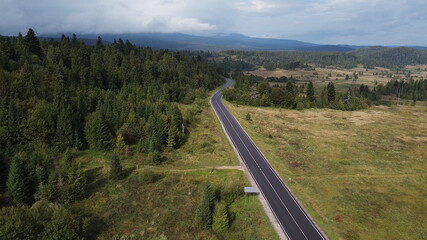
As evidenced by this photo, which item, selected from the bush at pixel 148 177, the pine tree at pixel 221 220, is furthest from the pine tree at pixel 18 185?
the pine tree at pixel 221 220

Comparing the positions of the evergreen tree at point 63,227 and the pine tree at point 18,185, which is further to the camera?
the pine tree at point 18,185

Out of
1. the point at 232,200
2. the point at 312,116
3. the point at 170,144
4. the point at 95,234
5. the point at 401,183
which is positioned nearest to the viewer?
the point at 95,234

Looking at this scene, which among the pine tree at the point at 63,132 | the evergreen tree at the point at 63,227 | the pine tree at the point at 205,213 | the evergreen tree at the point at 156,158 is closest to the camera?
the evergreen tree at the point at 63,227

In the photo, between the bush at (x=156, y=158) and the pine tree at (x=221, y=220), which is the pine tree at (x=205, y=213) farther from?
the bush at (x=156, y=158)

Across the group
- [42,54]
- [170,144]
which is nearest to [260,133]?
[170,144]

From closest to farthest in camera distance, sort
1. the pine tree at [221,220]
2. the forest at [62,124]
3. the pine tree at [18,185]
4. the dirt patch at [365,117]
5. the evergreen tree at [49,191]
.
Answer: the forest at [62,124], the pine tree at [221,220], the pine tree at [18,185], the evergreen tree at [49,191], the dirt patch at [365,117]

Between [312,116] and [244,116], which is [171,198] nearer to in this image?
[244,116]

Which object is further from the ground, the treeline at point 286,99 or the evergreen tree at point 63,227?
the treeline at point 286,99
